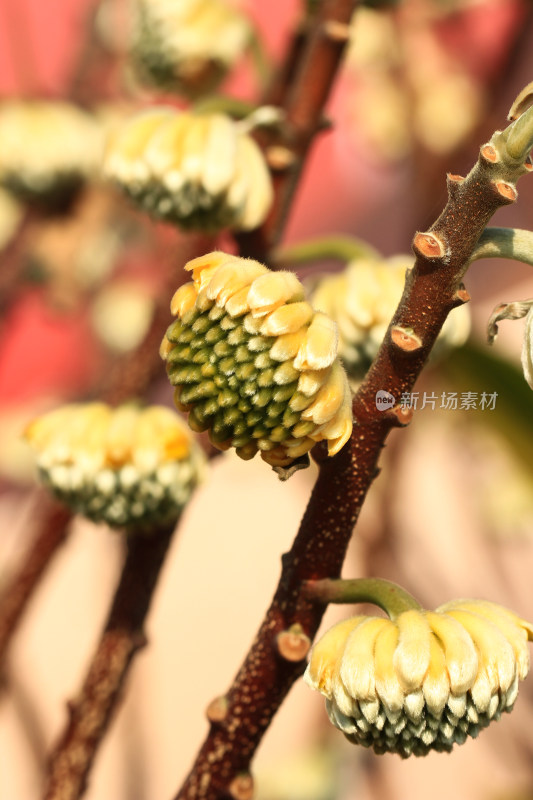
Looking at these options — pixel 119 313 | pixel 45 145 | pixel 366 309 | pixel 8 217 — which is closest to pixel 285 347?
pixel 366 309

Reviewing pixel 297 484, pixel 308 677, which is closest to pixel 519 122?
pixel 308 677

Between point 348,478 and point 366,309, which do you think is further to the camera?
point 366,309

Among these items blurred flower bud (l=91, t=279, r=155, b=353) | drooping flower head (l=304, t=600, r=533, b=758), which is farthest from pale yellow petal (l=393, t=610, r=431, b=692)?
blurred flower bud (l=91, t=279, r=155, b=353)

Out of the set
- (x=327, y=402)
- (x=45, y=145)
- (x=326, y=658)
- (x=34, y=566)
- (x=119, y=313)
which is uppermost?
(x=327, y=402)

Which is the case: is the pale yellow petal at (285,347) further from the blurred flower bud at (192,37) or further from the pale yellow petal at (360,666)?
the blurred flower bud at (192,37)

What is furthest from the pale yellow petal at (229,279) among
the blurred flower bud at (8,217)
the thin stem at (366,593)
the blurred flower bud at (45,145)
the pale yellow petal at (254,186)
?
the blurred flower bud at (8,217)

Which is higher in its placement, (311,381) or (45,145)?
(311,381)

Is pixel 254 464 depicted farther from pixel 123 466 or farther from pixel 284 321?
pixel 284 321

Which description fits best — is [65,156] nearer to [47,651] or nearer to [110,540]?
[110,540]
